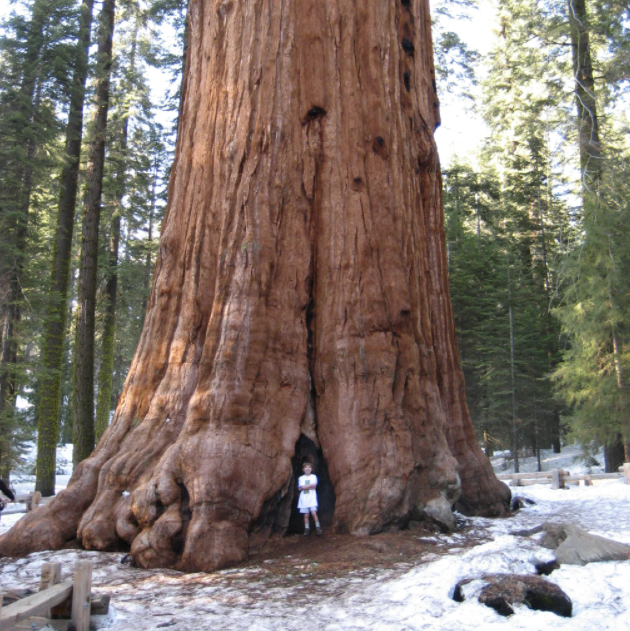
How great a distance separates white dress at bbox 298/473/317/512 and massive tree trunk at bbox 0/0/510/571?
0.22m

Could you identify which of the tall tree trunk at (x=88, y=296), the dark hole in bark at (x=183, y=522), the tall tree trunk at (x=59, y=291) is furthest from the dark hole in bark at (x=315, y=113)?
the tall tree trunk at (x=59, y=291)

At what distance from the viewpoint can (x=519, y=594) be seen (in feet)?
14.6

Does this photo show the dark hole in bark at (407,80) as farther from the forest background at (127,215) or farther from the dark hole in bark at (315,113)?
the forest background at (127,215)

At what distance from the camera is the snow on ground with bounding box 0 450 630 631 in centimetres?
433

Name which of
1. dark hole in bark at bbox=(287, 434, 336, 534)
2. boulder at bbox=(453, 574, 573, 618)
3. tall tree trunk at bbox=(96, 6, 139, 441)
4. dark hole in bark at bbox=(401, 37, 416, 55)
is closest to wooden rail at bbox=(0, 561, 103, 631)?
boulder at bbox=(453, 574, 573, 618)

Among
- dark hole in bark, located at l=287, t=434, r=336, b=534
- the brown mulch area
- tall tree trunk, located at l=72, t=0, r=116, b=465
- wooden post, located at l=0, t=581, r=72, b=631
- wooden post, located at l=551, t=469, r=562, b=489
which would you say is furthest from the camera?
tall tree trunk, located at l=72, t=0, r=116, b=465

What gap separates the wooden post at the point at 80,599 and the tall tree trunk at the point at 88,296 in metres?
10.5

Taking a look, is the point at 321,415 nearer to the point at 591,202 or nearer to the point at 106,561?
the point at 106,561

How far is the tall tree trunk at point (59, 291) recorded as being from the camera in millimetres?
14672

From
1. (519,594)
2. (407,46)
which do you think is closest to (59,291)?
(407,46)

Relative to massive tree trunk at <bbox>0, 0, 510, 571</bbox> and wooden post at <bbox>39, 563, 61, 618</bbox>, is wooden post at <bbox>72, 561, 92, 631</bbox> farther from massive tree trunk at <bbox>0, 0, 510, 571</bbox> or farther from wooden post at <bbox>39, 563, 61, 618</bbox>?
massive tree trunk at <bbox>0, 0, 510, 571</bbox>

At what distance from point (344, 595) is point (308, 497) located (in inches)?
87.5

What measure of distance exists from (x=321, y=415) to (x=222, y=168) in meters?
3.64

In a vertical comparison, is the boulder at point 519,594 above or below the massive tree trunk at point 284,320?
below
